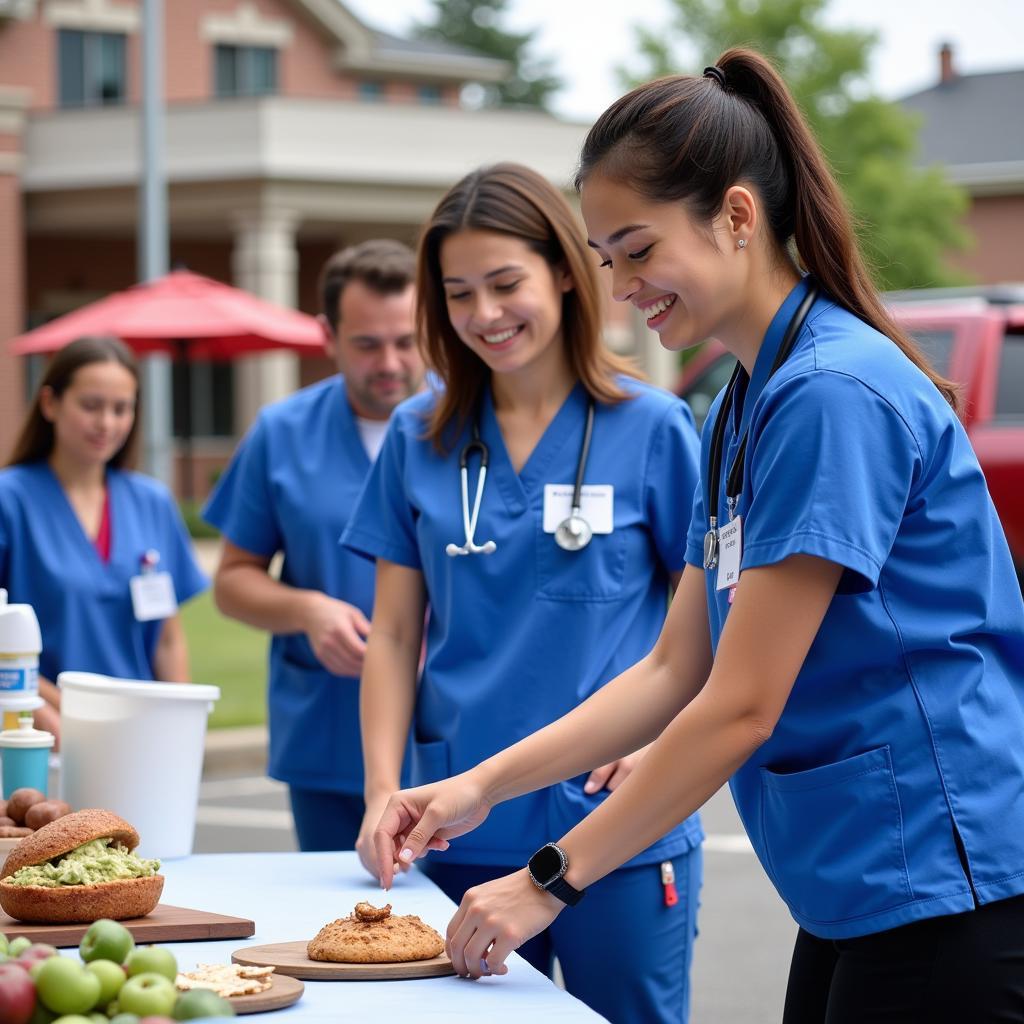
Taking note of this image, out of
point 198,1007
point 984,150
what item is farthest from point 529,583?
point 984,150

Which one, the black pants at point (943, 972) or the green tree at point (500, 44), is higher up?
the green tree at point (500, 44)

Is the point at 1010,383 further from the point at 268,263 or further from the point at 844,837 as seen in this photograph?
the point at 268,263

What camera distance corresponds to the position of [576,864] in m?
1.75

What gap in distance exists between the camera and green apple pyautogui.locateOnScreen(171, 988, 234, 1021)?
4.66 ft

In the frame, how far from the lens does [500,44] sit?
4488 centimetres

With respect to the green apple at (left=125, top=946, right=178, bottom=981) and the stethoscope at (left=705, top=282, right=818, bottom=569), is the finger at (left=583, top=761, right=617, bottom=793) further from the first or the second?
the green apple at (left=125, top=946, right=178, bottom=981)

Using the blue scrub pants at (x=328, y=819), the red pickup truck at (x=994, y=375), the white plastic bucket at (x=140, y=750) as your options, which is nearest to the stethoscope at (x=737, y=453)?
the white plastic bucket at (x=140, y=750)

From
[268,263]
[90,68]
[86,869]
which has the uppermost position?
[90,68]

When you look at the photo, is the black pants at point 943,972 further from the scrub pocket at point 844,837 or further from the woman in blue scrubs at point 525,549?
the woman in blue scrubs at point 525,549

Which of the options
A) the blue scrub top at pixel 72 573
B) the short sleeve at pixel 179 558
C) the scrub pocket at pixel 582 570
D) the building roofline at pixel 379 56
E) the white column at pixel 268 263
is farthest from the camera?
the building roofline at pixel 379 56

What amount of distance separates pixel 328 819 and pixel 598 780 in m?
0.97

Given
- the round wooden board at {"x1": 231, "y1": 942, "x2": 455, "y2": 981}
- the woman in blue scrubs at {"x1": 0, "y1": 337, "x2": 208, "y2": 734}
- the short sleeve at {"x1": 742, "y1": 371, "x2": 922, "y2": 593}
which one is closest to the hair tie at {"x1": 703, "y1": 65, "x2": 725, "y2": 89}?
the short sleeve at {"x1": 742, "y1": 371, "x2": 922, "y2": 593}

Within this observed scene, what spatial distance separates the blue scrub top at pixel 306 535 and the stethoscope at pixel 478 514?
72 centimetres

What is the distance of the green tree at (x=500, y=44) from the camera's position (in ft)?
147
